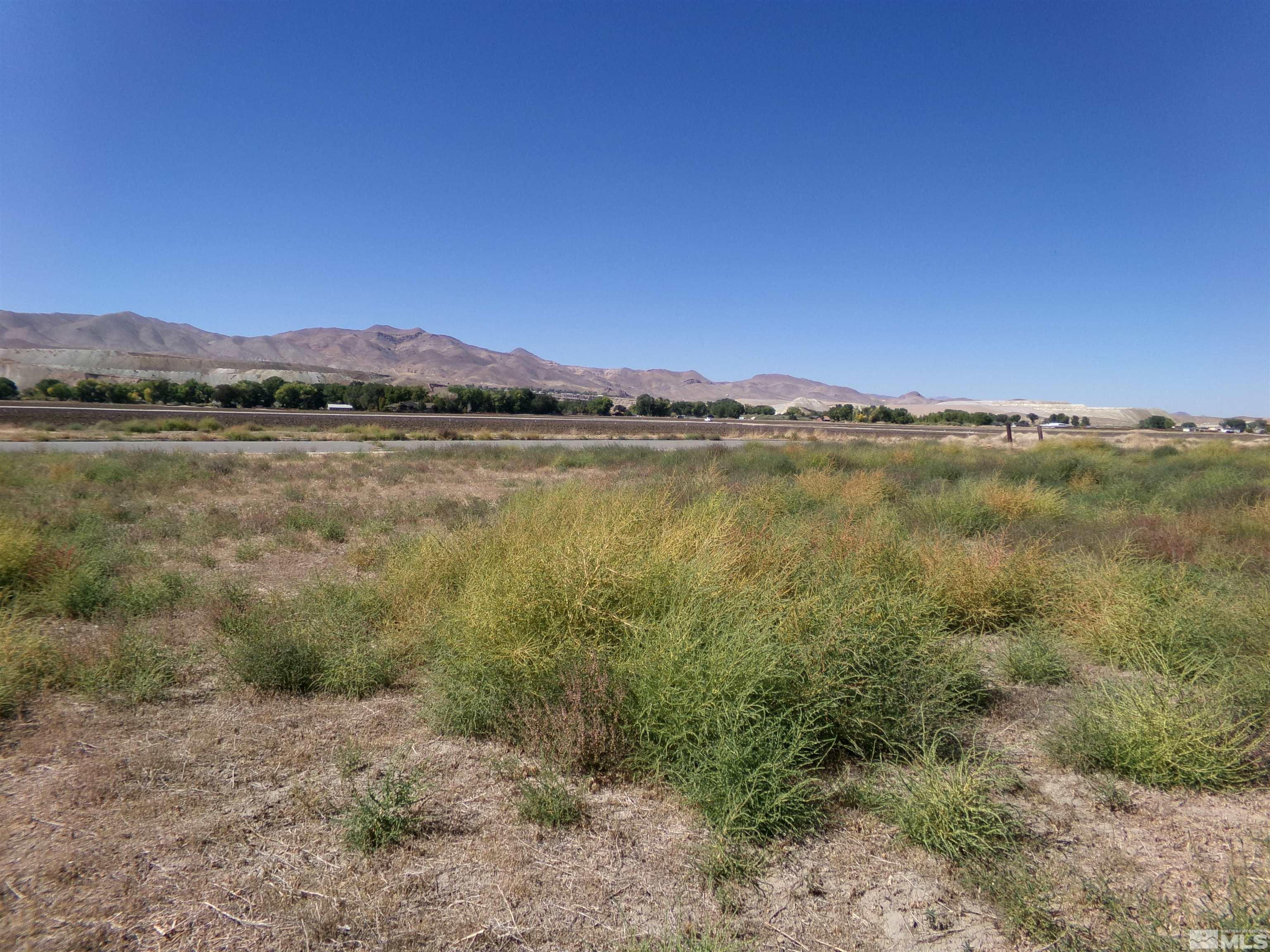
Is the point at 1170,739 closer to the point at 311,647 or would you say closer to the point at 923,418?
the point at 311,647

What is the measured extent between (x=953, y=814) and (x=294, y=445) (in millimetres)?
35309

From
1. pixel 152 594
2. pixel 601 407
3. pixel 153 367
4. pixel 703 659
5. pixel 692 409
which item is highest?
pixel 153 367

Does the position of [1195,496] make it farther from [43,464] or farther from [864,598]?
[43,464]

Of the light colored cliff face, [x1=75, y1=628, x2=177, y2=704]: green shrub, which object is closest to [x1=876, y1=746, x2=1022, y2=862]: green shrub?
[x1=75, y1=628, x2=177, y2=704]: green shrub

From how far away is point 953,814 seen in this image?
12.2 feet

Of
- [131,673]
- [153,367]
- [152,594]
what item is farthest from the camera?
[153,367]

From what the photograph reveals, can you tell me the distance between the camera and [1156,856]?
3693 millimetres

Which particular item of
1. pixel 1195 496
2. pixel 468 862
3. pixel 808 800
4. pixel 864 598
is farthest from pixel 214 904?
pixel 1195 496

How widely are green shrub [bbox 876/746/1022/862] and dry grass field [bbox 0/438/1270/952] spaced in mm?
20

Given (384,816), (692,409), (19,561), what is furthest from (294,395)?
(384,816)

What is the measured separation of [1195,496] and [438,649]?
15.3 meters

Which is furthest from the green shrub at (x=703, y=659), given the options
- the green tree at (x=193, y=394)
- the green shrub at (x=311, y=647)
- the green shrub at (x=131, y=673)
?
the green tree at (x=193, y=394)

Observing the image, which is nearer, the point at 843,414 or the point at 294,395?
the point at 294,395

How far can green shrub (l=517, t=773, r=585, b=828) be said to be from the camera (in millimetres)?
3893
